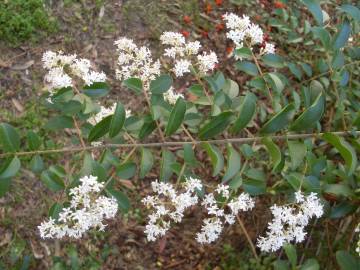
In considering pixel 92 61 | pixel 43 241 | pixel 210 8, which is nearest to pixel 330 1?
pixel 210 8

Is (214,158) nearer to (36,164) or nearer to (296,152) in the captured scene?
(296,152)

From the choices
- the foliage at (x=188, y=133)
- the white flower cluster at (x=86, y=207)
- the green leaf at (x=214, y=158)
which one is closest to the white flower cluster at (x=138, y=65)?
the foliage at (x=188, y=133)

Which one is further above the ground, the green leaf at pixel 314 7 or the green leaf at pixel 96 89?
the green leaf at pixel 314 7

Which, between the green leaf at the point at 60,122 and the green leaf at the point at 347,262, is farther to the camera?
the green leaf at the point at 347,262

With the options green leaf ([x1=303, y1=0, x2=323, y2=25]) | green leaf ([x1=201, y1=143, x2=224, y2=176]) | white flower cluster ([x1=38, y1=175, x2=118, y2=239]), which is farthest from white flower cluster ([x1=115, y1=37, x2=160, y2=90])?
green leaf ([x1=303, y1=0, x2=323, y2=25])

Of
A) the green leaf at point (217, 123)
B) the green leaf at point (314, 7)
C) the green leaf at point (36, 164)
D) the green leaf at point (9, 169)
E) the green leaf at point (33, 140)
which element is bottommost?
the green leaf at point (36, 164)

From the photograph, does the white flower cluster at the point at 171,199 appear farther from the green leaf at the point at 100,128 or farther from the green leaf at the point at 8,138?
the green leaf at the point at 8,138
